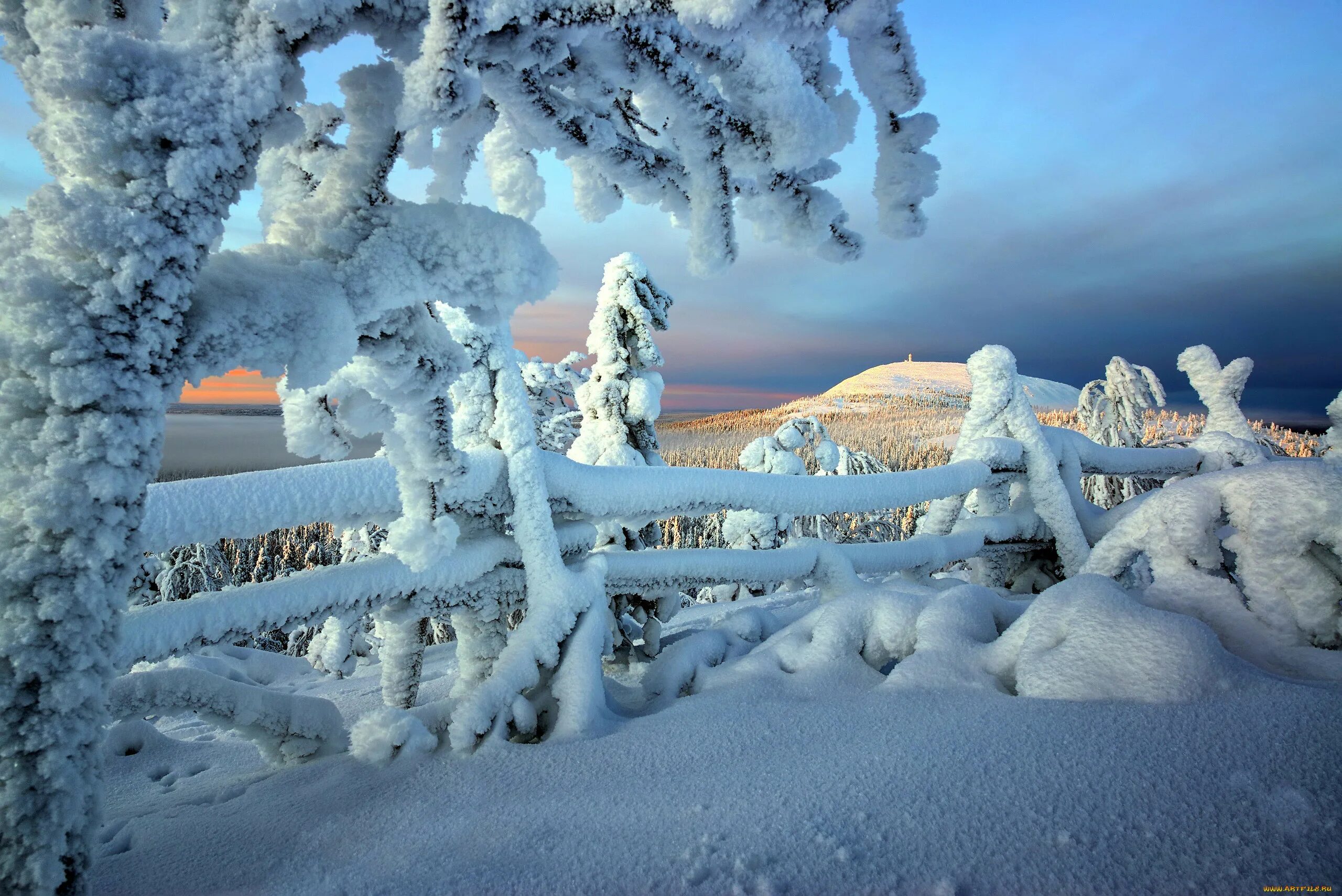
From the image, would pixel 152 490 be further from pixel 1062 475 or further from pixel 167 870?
pixel 1062 475

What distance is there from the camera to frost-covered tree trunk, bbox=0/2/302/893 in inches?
41.4

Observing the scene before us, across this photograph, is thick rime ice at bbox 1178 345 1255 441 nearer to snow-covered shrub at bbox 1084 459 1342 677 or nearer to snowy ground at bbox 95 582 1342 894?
snow-covered shrub at bbox 1084 459 1342 677

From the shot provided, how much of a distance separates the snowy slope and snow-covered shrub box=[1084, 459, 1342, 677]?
27.8 meters

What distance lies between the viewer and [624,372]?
6238 mm

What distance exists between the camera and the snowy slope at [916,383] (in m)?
29.8

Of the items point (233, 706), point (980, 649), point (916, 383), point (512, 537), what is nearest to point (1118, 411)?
point (980, 649)

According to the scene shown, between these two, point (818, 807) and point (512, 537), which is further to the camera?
point (512, 537)

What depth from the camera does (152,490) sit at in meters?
1.93

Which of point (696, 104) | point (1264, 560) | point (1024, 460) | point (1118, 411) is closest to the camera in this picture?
point (696, 104)

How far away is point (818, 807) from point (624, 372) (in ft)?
16.7

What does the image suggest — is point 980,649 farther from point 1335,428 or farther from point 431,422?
point 1335,428

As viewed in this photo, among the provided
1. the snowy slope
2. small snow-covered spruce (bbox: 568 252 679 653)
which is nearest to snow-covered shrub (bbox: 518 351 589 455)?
small snow-covered spruce (bbox: 568 252 679 653)

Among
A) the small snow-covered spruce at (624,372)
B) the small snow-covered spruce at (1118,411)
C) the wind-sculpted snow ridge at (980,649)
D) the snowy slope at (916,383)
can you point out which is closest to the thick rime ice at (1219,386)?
the small snow-covered spruce at (1118,411)

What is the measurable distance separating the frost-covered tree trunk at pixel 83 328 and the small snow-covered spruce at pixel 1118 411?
332 inches
